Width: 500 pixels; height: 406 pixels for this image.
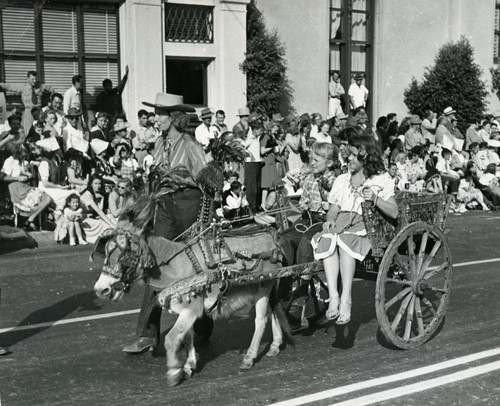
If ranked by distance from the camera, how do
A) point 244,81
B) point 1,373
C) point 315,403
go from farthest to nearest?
point 244,81, point 1,373, point 315,403

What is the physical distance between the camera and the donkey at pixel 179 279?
5.97m

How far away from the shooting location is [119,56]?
18.7 metres

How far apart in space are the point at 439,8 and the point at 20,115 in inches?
565

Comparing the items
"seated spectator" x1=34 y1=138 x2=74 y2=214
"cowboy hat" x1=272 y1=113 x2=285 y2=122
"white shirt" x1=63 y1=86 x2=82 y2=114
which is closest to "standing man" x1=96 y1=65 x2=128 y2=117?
"white shirt" x1=63 y1=86 x2=82 y2=114

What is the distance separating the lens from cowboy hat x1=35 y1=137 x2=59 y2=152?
49.4ft

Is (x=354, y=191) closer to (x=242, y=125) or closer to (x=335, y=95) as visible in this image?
(x=242, y=125)

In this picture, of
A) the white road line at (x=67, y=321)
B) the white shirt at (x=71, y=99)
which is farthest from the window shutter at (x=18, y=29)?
the white road line at (x=67, y=321)

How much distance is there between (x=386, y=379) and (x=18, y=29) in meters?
13.5

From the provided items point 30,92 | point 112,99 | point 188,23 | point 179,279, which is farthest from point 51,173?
point 179,279

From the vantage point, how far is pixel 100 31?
18469 millimetres

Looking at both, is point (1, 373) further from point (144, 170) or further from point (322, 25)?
point (322, 25)

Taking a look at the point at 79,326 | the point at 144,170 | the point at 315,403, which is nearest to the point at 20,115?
the point at 144,170

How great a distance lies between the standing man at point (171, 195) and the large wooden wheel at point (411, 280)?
1.72 meters

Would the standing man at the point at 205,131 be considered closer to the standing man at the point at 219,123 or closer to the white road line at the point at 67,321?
the standing man at the point at 219,123
